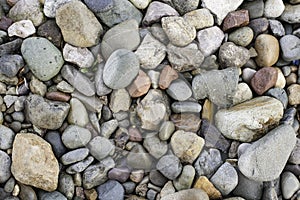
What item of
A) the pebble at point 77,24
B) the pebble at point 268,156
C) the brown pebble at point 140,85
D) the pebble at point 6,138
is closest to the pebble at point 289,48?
the pebble at point 268,156

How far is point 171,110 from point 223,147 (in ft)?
0.67

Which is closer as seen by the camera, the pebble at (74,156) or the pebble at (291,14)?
the pebble at (74,156)

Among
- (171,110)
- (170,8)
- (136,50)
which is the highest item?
(170,8)

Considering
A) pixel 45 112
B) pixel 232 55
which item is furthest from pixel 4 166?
pixel 232 55

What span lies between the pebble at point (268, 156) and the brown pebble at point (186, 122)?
0.56ft

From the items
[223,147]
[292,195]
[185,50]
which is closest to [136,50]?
[185,50]

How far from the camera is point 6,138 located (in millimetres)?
1242

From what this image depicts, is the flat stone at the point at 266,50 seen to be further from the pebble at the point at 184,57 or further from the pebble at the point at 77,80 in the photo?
the pebble at the point at 77,80

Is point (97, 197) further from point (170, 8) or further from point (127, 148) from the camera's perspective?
point (170, 8)

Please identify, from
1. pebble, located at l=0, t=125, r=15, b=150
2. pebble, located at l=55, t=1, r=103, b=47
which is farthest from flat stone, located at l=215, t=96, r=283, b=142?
pebble, located at l=0, t=125, r=15, b=150

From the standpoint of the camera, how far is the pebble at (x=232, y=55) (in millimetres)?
1331

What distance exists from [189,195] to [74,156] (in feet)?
1.19

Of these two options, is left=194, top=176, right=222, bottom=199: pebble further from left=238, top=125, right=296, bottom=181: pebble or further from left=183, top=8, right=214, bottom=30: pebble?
left=183, top=8, right=214, bottom=30: pebble

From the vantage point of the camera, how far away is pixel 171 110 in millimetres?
1332
